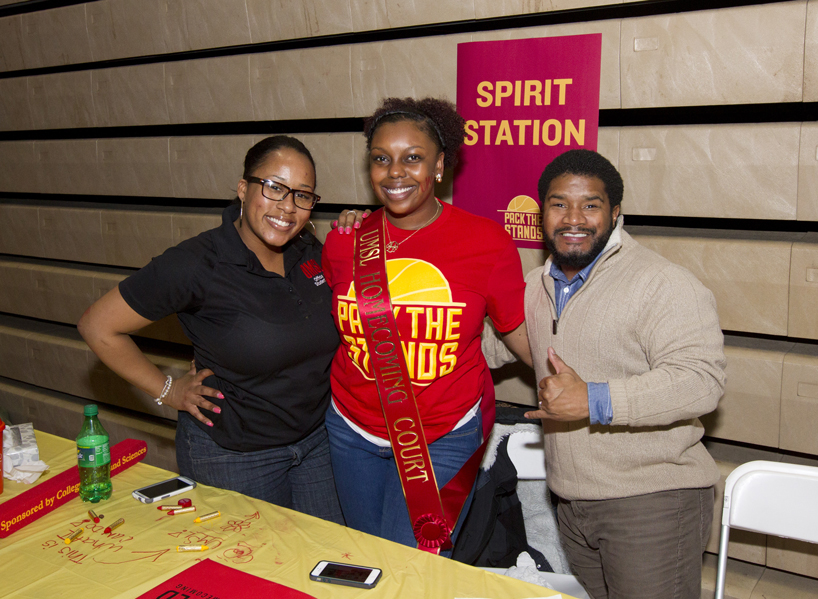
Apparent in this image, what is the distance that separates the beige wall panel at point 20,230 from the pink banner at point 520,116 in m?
2.94

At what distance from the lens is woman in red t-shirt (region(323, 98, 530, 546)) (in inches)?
74.9

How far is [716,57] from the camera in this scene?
205cm

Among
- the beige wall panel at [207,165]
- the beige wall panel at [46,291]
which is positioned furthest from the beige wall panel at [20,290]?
the beige wall panel at [207,165]

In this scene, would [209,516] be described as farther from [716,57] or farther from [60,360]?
[60,360]

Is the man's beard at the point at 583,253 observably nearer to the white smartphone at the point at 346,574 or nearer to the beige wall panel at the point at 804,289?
the beige wall panel at the point at 804,289

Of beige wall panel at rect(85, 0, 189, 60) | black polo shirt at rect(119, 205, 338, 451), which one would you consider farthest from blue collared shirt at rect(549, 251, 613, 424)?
beige wall panel at rect(85, 0, 189, 60)

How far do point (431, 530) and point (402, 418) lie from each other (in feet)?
1.09

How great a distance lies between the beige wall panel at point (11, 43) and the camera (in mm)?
4043

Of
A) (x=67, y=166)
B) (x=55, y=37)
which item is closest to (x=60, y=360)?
(x=67, y=166)

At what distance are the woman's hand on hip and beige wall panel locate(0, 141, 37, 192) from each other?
2.63 metres

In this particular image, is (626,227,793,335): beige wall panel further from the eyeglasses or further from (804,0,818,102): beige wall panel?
the eyeglasses

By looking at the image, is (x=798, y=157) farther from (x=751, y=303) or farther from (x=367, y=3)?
(x=367, y=3)

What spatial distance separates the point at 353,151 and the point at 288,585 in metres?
1.92

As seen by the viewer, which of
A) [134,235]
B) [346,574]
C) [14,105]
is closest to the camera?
[346,574]
